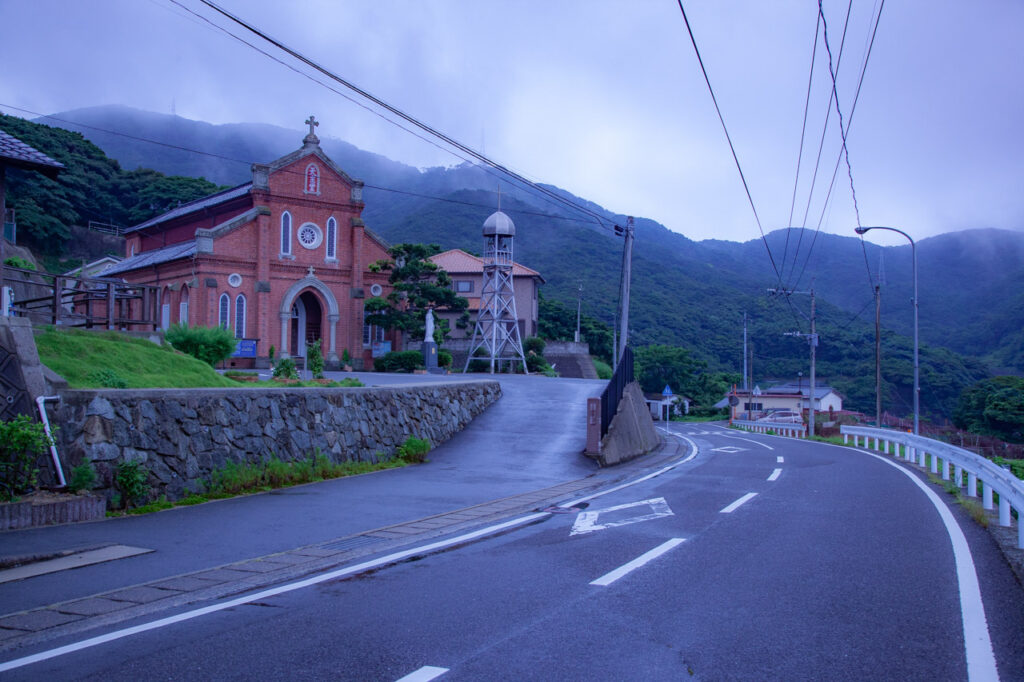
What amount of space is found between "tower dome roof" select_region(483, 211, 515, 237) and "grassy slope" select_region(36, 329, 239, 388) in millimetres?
27762

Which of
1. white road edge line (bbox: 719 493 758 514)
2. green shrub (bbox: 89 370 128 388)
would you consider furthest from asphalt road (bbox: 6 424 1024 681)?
green shrub (bbox: 89 370 128 388)

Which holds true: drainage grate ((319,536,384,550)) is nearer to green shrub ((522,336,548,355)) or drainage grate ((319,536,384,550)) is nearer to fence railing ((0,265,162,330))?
fence railing ((0,265,162,330))

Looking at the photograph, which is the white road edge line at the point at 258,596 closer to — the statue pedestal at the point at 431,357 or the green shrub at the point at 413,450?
the green shrub at the point at 413,450

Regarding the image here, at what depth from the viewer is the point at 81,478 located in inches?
378

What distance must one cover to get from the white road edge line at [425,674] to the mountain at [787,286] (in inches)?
1991

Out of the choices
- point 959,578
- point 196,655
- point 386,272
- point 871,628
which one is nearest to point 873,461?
point 959,578

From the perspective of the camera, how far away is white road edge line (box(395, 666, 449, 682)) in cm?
447

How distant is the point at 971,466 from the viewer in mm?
12539

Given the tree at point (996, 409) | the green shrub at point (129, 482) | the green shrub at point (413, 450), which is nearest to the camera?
the green shrub at point (129, 482)

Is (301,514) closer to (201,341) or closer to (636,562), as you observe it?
(636,562)

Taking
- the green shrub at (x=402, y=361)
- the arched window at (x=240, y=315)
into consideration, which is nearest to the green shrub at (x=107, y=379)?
the green shrub at (x=402, y=361)

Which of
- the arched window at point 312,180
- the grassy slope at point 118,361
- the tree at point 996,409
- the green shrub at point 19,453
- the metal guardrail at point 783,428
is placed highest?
the arched window at point 312,180

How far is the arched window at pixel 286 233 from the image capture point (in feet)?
133

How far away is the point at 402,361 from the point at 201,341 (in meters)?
18.4
